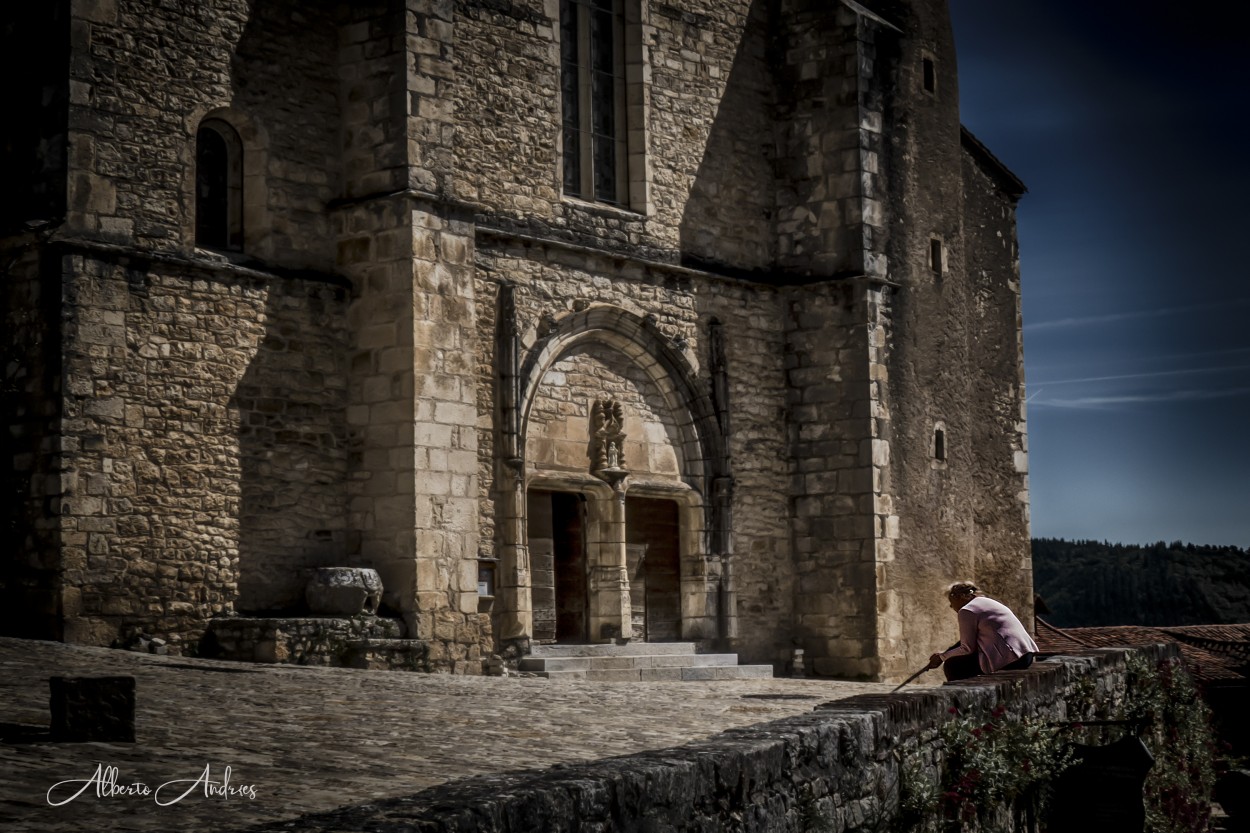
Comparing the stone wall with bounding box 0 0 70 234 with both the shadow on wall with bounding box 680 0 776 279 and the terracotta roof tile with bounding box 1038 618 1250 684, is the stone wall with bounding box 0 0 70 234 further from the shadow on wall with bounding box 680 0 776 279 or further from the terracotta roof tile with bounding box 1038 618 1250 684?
the terracotta roof tile with bounding box 1038 618 1250 684

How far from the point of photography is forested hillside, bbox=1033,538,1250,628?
47969 millimetres

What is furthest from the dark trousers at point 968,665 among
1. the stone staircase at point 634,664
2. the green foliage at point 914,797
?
the stone staircase at point 634,664

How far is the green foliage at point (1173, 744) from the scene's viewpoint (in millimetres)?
11984

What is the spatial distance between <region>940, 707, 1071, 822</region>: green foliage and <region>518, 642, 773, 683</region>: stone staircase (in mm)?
6164

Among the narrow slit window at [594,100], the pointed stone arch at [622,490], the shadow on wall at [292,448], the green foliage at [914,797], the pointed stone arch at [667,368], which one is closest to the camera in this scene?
the green foliage at [914,797]

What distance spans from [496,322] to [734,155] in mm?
4409

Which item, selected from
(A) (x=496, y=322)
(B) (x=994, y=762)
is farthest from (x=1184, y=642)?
(B) (x=994, y=762)

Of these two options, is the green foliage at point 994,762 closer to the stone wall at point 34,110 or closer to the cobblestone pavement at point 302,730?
the cobblestone pavement at point 302,730

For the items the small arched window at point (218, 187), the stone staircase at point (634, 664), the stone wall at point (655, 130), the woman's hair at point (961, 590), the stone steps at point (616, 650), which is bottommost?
the stone staircase at point (634, 664)

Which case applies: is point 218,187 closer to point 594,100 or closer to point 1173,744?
point 594,100

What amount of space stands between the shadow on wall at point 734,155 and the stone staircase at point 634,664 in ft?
13.9

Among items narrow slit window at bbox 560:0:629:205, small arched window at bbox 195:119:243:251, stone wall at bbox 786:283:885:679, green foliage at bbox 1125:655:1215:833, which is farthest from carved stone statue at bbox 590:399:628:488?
green foliage at bbox 1125:655:1215:833

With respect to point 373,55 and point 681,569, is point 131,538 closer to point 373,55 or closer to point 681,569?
point 373,55

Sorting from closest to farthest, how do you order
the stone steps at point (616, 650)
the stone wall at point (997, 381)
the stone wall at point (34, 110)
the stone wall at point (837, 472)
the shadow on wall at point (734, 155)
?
the stone wall at point (34, 110) → the stone steps at point (616, 650) → the shadow on wall at point (734, 155) → the stone wall at point (837, 472) → the stone wall at point (997, 381)
